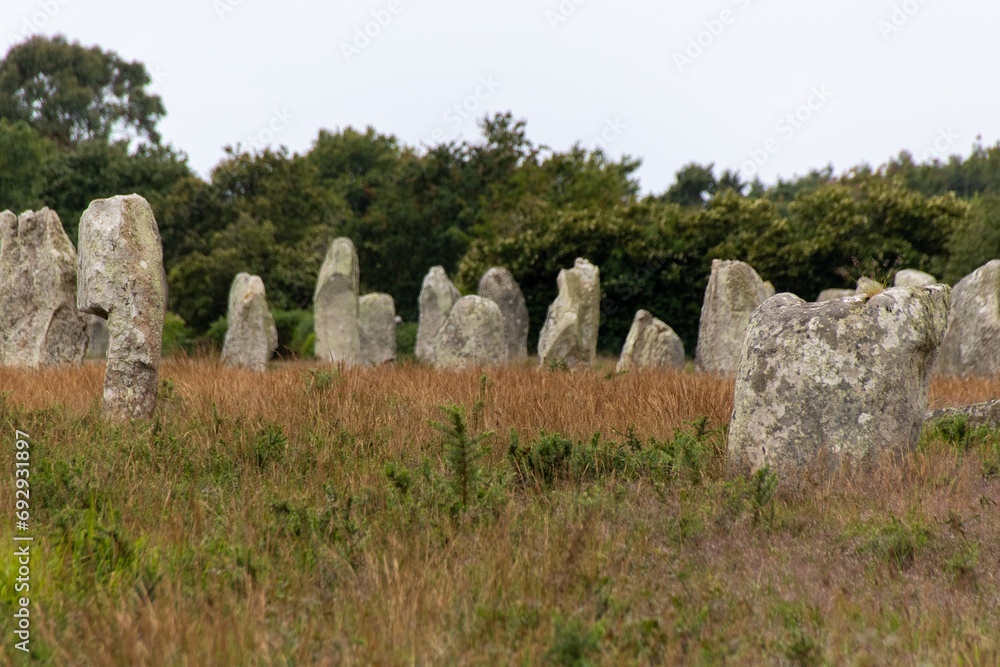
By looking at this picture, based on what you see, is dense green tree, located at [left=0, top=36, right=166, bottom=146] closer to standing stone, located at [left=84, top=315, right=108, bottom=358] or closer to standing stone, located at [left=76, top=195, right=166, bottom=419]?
standing stone, located at [left=84, top=315, right=108, bottom=358]

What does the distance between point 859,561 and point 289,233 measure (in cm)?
2800

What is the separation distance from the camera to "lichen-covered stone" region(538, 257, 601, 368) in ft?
44.7

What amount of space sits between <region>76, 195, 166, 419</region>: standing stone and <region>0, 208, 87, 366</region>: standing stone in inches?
215

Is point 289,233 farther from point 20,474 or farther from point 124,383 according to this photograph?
point 20,474

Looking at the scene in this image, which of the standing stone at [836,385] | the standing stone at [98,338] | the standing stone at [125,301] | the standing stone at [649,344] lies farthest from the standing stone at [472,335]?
the standing stone at [98,338]

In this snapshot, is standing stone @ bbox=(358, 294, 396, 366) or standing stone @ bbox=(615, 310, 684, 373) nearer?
standing stone @ bbox=(615, 310, 684, 373)

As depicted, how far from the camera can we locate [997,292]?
1347 cm

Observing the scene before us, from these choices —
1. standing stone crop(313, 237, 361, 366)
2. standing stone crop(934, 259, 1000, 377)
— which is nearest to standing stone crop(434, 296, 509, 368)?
standing stone crop(313, 237, 361, 366)

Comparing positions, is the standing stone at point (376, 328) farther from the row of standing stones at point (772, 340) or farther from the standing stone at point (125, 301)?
the standing stone at point (125, 301)

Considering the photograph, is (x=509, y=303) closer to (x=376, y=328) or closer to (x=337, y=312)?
(x=376, y=328)

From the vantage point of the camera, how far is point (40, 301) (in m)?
12.9

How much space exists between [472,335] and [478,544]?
33.4 feet

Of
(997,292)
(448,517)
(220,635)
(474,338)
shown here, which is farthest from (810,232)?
(220,635)

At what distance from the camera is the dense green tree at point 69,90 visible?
133 ft
